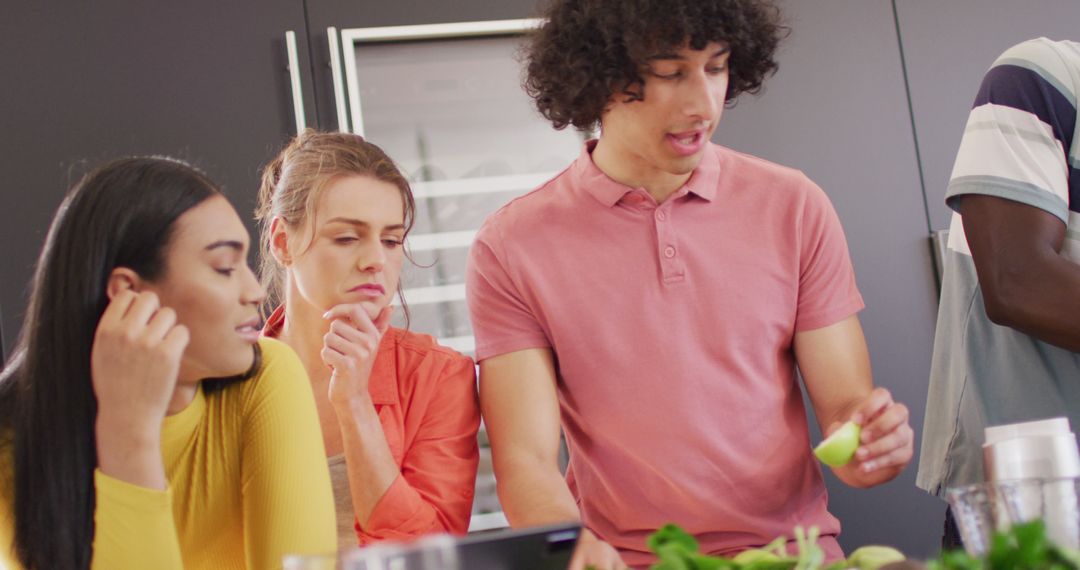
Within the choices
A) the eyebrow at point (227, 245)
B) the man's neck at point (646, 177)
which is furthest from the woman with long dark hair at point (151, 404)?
the man's neck at point (646, 177)

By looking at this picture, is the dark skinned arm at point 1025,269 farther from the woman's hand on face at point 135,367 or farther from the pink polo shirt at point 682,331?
the woman's hand on face at point 135,367

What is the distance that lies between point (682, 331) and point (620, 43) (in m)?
0.44

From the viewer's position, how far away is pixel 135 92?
261 centimetres

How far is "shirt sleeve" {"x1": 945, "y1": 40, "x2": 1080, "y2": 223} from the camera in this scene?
1500 millimetres

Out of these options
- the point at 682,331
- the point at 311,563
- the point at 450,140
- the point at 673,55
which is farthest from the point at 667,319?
the point at 450,140

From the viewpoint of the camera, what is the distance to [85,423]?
1315 millimetres

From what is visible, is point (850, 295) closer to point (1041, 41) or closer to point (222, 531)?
point (1041, 41)

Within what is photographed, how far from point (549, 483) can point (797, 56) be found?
162 centimetres

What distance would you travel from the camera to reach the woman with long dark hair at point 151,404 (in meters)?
1.25

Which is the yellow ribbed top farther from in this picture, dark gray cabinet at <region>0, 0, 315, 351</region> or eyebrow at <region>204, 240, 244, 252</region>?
dark gray cabinet at <region>0, 0, 315, 351</region>

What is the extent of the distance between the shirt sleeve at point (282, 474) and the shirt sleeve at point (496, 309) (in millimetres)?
290

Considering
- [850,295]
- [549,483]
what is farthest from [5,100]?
[850,295]

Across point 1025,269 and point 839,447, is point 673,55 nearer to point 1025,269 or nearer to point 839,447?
point 1025,269

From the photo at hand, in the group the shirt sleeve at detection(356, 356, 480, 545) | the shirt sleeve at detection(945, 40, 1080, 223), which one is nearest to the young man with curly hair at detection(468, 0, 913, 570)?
the shirt sleeve at detection(356, 356, 480, 545)
